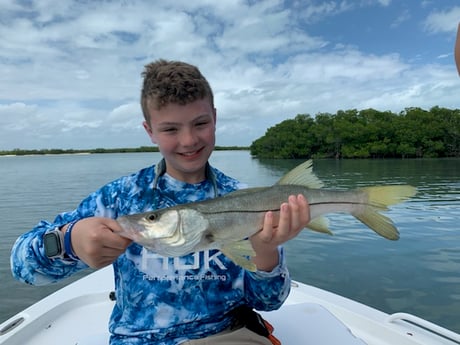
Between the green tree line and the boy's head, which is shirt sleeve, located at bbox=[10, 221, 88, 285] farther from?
the green tree line

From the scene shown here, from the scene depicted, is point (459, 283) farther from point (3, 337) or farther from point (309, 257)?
point (3, 337)

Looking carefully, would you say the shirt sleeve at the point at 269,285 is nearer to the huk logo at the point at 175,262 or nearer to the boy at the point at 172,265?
the boy at the point at 172,265

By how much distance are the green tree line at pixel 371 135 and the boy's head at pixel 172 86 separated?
8026cm

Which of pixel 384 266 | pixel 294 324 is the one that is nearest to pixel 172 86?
pixel 294 324

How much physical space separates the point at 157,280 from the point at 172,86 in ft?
4.24

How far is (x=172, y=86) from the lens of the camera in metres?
2.44

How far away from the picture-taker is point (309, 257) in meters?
10.3

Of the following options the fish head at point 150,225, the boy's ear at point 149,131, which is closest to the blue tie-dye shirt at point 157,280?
the boy's ear at point 149,131

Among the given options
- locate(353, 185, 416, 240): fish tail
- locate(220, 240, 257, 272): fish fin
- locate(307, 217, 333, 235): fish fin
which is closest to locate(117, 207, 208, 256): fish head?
locate(220, 240, 257, 272): fish fin

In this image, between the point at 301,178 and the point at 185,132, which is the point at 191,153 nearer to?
the point at 185,132

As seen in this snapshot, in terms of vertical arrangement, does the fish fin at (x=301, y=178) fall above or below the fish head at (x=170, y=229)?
above

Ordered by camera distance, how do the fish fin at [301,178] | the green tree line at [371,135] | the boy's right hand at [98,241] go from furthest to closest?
1. the green tree line at [371,135]
2. the fish fin at [301,178]
3. the boy's right hand at [98,241]

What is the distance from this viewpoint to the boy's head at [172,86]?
8.02 feet

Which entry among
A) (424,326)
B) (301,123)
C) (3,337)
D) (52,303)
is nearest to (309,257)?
(424,326)
